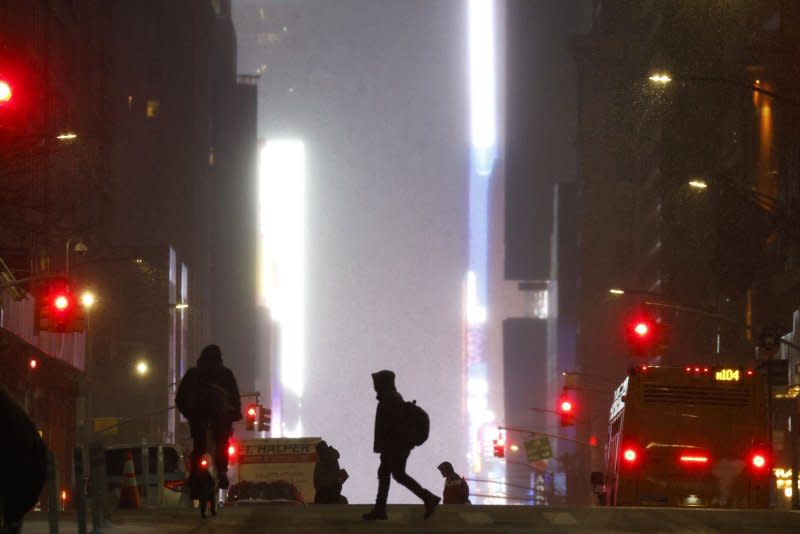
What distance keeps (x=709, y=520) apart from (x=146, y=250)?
103236 millimetres

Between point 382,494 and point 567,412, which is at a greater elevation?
point 382,494

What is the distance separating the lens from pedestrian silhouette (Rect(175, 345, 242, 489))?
18.7m

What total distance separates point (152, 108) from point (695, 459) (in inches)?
5088

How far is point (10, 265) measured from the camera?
6519 cm

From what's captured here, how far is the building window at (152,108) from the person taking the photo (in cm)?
15138

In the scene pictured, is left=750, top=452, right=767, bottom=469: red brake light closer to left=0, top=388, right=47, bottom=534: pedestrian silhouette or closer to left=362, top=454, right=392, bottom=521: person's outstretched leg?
left=362, top=454, right=392, bottom=521: person's outstretched leg

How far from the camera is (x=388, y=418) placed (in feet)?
61.4

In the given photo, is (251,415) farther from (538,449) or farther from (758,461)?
(758,461)

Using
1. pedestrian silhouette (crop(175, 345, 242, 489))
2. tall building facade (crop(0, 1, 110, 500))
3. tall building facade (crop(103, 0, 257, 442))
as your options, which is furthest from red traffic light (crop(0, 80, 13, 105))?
tall building facade (crop(103, 0, 257, 442))

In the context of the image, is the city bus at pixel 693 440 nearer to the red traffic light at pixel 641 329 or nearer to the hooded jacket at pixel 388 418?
the hooded jacket at pixel 388 418

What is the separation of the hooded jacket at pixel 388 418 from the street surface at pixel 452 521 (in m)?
0.85

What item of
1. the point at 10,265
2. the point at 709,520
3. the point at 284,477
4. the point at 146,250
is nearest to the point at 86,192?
the point at 10,265

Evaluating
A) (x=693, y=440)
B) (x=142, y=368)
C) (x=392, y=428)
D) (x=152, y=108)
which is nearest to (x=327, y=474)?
(x=693, y=440)

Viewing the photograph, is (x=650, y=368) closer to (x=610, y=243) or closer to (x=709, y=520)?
(x=709, y=520)
